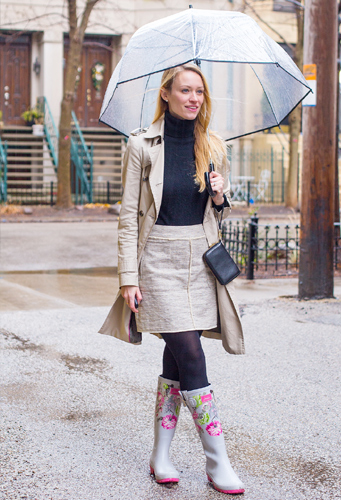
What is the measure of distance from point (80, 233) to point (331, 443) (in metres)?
11.0

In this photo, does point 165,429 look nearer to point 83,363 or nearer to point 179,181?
point 179,181

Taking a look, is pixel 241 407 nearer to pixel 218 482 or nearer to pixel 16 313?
pixel 218 482

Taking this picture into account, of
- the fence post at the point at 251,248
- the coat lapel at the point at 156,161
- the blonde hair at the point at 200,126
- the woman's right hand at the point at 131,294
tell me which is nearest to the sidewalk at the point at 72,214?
the fence post at the point at 251,248

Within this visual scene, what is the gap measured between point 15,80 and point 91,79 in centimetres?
259

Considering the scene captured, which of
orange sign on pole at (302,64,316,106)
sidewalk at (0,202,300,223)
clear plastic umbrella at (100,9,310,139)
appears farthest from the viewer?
sidewalk at (0,202,300,223)

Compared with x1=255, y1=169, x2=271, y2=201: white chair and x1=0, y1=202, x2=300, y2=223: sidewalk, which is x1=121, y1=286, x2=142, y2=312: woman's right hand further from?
x1=255, y1=169, x2=271, y2=201: white chair

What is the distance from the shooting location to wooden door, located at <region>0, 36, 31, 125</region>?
80.4 feet

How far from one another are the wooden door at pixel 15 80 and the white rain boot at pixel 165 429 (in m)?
22.3

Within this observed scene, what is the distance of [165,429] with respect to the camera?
335cm

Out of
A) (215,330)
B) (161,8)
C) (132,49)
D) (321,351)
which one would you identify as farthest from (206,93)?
(161,8)

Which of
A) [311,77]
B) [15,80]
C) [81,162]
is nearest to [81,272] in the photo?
[311,77]

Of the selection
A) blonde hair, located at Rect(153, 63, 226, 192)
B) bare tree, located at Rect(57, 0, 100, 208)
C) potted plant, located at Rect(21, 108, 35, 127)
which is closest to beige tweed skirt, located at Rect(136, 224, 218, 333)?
blonde hair, located at Rect(153, 63, 226, 192)

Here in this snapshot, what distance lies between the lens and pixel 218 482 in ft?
10.5

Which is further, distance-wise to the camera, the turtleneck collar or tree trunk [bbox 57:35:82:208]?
tree trunk [bbox 57:35:82:208]
